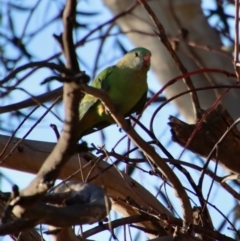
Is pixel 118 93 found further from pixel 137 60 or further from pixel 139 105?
pixel 137 60

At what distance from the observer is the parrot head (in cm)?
244

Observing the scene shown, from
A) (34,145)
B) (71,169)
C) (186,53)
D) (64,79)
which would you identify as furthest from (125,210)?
(186,53)

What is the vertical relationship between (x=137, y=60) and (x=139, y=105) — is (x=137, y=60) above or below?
above

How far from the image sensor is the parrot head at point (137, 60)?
96.0 inches

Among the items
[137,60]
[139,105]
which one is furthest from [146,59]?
[139,105]

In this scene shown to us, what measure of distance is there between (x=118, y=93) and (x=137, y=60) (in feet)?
0.87

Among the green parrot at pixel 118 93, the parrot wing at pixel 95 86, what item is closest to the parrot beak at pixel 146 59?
the green parrot at pixel 118 93

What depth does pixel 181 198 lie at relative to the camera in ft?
4.55

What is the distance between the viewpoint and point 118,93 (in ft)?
7.50

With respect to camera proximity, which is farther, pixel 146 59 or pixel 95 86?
pixel 146 59

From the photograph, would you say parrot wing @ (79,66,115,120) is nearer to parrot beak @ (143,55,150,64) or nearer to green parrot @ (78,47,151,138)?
green parrot @ (78,47,151,138)

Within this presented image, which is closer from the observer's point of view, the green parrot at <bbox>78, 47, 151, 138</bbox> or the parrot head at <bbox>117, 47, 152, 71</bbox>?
the green parrot at <bbox>78, 47, 151, 138</bbox>

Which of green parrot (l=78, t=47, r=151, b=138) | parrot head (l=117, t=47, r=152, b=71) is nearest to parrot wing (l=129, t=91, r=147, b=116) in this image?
green parrot (l=78, t=47, r=151, b=138)

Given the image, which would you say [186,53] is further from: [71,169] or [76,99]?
[76,99]
